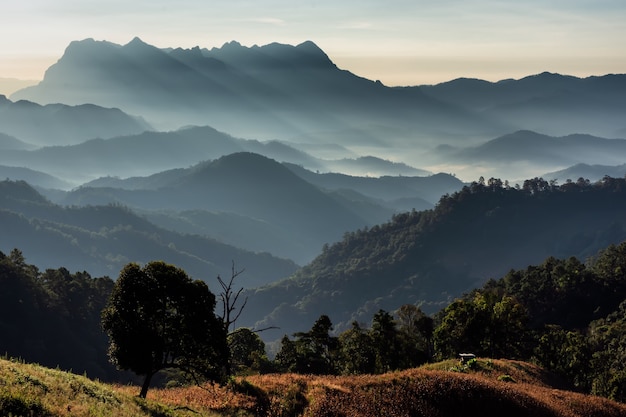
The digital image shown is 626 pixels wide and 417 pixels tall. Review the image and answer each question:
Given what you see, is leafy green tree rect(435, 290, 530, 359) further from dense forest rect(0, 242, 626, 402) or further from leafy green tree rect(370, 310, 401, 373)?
leafy green tree rect(370, 310, 401, 373)

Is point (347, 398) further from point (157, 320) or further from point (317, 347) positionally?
point (317, 347)

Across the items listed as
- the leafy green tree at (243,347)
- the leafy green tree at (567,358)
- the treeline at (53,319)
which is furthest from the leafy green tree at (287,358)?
the treeline at (53,319)

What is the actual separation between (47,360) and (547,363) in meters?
89.9

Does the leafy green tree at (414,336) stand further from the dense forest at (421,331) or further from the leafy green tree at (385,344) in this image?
the leafy green tree at (385,344)

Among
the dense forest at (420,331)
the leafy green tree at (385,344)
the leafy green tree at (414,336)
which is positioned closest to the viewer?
the leafy green tree at (385,344)

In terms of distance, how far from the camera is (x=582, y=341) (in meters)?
87.5

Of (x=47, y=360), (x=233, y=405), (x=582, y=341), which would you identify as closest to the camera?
(x=233, y=405)

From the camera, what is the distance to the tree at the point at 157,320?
28562mm

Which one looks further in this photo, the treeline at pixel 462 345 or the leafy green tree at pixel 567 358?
the leafy green tree at pixel 567 358

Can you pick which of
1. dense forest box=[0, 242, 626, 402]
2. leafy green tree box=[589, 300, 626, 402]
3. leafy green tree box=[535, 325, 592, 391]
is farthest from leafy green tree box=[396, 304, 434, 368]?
leafy green tree box=[589, 300, 626, 402]

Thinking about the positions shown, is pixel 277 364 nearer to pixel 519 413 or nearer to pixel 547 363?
pixel 547 363

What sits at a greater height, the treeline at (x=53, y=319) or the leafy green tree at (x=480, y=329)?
the leafy green tree at (x=480, y=329)

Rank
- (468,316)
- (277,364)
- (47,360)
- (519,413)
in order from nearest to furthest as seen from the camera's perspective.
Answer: (519,413), (277,364), (468,316), (47,360)

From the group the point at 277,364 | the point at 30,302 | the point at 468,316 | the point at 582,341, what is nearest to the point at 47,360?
the point at 30,302
